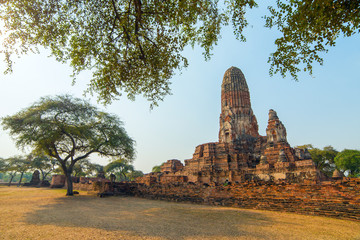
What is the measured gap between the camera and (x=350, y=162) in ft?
96.0

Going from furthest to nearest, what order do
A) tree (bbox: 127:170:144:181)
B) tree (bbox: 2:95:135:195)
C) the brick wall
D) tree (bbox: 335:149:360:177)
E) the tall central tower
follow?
tree (bbox: 127:170:144:181) → the tall central tower → tree (bbox: 335:149:360:177) → tree (bbox: 2:95:135:195) → the brick wall

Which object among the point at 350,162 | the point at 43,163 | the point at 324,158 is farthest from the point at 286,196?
the point at 43,163

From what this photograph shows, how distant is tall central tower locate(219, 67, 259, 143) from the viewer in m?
30.7

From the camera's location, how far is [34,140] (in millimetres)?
13414

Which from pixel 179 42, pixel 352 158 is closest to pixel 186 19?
pixel 179 42

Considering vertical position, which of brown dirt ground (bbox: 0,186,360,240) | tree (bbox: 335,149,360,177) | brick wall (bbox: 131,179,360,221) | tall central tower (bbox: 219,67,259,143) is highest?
tall central tower (bbox: 219,67,259,143)

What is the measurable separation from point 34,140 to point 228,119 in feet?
84.1

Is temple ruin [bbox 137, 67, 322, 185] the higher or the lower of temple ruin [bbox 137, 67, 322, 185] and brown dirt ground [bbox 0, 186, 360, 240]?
the higher

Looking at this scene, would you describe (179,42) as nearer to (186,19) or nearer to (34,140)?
(186,19)

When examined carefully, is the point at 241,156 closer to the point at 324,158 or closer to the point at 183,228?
the point at 183,228

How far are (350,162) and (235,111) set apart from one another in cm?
Result: 1818

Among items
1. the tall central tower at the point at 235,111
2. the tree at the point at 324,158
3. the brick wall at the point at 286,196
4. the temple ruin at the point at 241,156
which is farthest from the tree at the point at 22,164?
the tree at the point at 324,158

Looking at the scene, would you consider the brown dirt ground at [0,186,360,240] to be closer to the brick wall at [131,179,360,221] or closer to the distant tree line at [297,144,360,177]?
the brick wall at [131,179,360,221]

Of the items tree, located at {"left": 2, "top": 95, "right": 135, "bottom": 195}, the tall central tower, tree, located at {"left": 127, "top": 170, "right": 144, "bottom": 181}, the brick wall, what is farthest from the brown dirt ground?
tree, located at {"left": 127, "top": 170, "right": 144, "bottom": 181}
